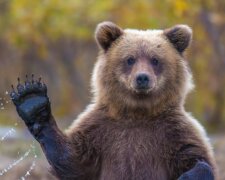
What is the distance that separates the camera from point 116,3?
17953 mm

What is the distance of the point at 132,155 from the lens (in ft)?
25.1

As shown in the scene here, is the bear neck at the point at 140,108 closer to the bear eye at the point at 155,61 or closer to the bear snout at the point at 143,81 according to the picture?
the bear snout at the point at 143,81

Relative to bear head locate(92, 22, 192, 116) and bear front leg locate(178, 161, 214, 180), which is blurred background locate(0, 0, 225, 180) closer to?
bear head locate(92, 22, 192, 116)

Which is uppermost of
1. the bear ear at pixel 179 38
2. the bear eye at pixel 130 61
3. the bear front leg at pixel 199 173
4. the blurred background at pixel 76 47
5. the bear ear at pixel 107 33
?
the blurred background at pixel 76 47

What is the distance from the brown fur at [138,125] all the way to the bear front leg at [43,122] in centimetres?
7

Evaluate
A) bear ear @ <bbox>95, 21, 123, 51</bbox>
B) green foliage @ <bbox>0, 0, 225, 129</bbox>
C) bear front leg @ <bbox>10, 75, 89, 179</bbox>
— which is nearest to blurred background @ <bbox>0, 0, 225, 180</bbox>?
green foliage @ <bbox>0, 0, 225, 129</bbox>

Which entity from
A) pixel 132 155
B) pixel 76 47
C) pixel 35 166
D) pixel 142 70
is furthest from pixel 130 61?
pixel 76 47

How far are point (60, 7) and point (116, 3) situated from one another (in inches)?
57.1

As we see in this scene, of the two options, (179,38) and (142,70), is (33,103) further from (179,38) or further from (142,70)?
(179,38)

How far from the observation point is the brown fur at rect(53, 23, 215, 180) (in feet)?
25.0

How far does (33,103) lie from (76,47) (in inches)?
608

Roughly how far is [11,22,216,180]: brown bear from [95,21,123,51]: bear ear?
0.43 ft

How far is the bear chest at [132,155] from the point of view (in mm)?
7594

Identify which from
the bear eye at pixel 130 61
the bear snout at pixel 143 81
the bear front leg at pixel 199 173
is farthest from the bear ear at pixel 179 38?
the bear front leg at pixel 199 173
